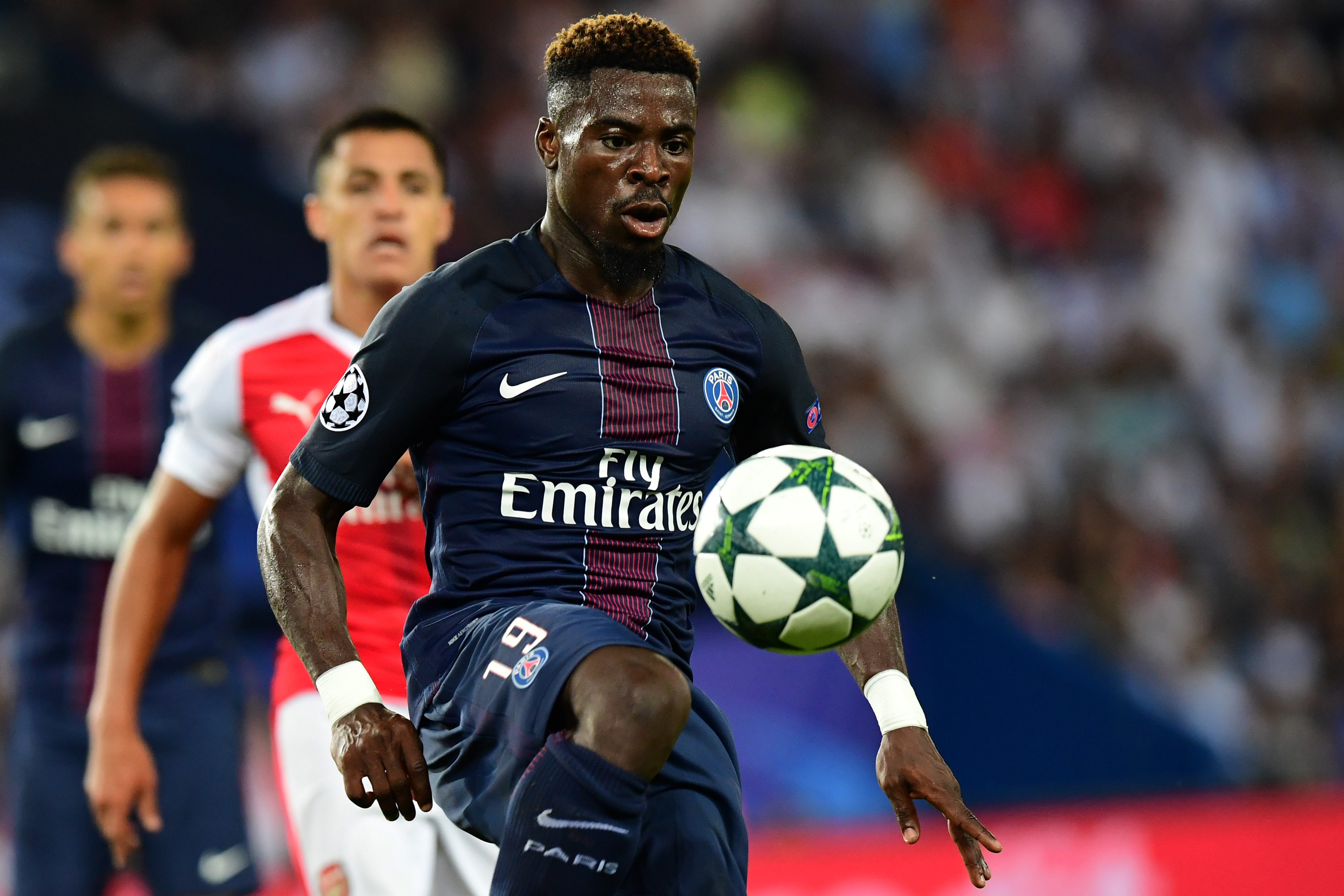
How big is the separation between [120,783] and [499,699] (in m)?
2.27

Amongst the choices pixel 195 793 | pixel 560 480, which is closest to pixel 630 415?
pixel 560 480

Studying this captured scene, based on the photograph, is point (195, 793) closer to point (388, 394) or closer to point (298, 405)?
point (298, 405)

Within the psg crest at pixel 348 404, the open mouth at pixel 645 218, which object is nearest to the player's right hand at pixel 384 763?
the psg crest at pixel 348 404

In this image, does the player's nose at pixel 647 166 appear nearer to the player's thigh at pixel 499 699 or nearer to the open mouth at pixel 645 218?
the open mouth at pixel 645 218

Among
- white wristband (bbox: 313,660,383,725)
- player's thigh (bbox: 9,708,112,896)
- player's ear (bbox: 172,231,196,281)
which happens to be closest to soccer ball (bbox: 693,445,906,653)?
white wristband (bbox: 313,660,383,725)

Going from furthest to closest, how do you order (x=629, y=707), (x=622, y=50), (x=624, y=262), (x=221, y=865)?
(x=221, y=865), (x=624, y=262), (x=622, y=50), (x=629, y=707)

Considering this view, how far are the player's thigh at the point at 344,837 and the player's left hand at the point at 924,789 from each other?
1226 mm

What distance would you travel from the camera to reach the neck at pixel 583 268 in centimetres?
335

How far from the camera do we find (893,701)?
3.40 m

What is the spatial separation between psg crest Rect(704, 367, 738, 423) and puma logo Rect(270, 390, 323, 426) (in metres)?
1.37

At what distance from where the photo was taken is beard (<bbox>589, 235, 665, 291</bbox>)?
3303 millimetres

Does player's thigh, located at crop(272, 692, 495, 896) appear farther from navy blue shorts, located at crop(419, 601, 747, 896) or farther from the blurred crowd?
the blurred crowd

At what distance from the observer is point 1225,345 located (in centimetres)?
1177

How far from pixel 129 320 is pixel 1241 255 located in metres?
8.94
